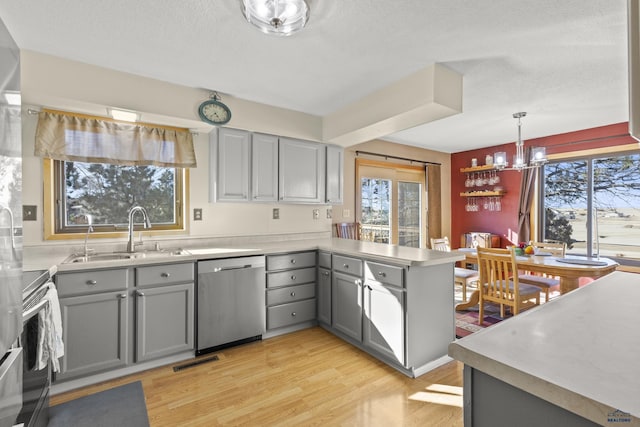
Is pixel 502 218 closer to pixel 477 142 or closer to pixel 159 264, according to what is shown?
pixel 477 142

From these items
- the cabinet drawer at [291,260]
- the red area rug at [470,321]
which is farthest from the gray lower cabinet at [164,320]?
the red area rug at [470,321]

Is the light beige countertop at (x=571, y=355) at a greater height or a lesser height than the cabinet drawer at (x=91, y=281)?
greater

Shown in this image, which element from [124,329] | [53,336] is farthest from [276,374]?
[53,336]

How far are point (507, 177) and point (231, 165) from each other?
454 centimetres

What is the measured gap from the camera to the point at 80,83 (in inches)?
92.9

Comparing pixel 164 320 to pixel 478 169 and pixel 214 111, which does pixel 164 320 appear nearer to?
pixel 214 111

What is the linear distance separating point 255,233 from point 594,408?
316cm

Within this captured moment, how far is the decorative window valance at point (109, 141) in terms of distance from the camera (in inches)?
95.2

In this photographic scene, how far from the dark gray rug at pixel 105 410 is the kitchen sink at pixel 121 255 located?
93cm

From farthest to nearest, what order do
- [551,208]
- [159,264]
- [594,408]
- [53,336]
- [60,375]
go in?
[551,208]
[159,264]
[60,375]
[53,336]
[594,408]

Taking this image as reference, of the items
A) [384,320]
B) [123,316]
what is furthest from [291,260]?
[123,316]

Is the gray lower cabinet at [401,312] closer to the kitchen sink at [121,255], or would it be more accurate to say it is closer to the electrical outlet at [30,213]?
the kitchen sink at [121,255]

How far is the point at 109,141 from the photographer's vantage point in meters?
2.63

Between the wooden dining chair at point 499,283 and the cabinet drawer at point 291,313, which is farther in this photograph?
the wooden dining chair at point 499,283
